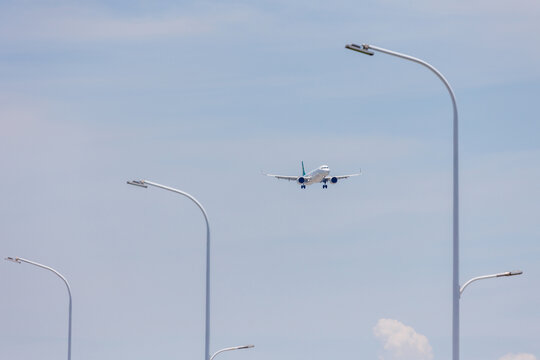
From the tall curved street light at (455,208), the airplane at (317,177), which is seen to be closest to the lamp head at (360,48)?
the tall curved street light at (455,208)

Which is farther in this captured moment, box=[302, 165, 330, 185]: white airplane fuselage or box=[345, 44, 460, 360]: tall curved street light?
box=[302, 165, 330, 185]: white airplane fuselage

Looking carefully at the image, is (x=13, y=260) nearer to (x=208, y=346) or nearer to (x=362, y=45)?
(x=208, y=346)

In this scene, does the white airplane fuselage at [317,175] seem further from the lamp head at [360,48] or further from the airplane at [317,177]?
the lamp head at [360,48]

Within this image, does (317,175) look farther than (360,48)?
Yes

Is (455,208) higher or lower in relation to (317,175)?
lower

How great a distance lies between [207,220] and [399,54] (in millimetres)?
17530

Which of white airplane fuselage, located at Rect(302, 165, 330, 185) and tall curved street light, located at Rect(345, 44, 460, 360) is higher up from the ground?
white airplane fuselage, located at Rect(302, 165, 330, 185)

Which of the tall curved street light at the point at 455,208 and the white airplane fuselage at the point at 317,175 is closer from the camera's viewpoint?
the tall curved street light at the point at 455,208

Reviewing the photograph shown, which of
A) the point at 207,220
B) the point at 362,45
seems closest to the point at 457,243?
the point at 362,45

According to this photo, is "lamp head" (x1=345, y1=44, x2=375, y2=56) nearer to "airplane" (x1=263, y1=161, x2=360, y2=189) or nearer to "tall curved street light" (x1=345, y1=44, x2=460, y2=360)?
"tall curved street light" (x1=345, y1=44, x2=460, y2=360)

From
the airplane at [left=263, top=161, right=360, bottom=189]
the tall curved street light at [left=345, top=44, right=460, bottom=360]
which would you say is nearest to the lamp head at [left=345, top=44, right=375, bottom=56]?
the tall curved street light at [left=345, top=44, right=460, bottom=360]

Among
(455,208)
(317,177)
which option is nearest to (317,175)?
(317,177)

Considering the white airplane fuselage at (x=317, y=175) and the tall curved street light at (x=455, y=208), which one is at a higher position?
the white airplane fuselage at (x=317, y=175)

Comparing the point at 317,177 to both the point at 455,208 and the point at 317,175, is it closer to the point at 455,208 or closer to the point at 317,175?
the point at 317,175
